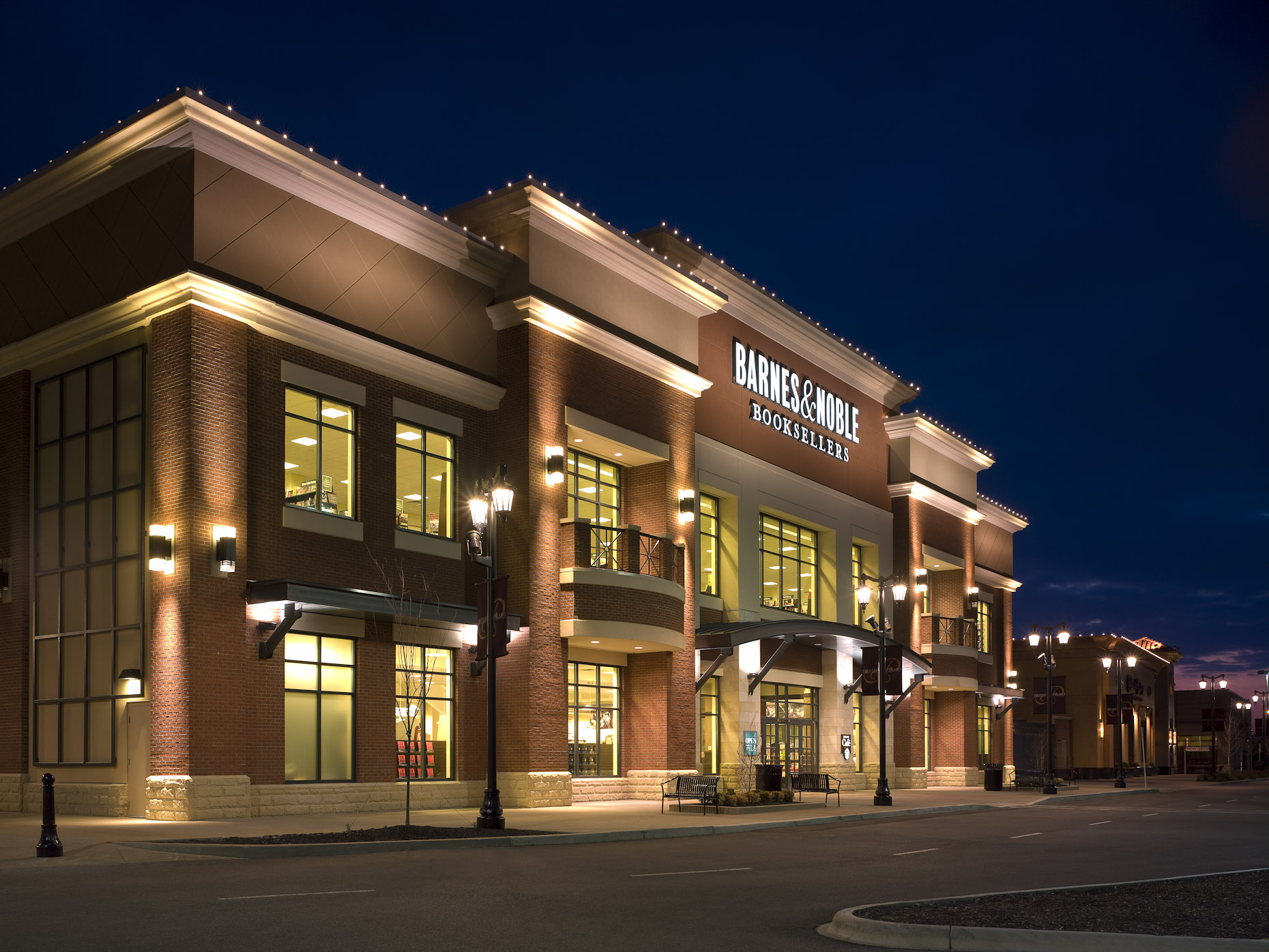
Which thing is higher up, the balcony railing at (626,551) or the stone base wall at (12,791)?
the balcony railing at (626,551)

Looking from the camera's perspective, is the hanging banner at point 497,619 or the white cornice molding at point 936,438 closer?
the hanging banner at point 497,619

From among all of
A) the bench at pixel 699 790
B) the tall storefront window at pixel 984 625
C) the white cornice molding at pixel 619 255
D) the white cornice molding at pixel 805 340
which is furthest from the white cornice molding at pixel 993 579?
the bench at pixel 699 790

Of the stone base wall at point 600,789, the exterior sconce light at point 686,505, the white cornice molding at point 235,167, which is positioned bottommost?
the stone base wall at point 600,789

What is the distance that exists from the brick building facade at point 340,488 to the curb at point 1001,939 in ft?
48.3

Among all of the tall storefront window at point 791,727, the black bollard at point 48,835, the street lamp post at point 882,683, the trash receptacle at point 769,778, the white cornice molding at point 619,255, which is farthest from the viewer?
the tall storefront window at point 791,727

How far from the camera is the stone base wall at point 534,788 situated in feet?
96.1

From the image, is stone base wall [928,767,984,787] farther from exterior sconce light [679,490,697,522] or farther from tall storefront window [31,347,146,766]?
tall storefront window [31,347,146,766]

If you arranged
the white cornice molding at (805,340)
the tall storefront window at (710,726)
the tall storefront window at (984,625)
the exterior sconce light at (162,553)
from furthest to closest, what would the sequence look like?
the tall storefront window at (984,625) → the white cornice molding at (805,340) → the tall storefront window at (710,726) → the exterior sconce light at (162,553)

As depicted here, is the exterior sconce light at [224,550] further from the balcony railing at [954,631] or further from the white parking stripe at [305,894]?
the balcony railing at [954,631]

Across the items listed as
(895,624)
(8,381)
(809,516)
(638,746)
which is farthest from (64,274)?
(895,624)

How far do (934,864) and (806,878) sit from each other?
2.64 m

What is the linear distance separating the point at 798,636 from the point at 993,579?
25642mm

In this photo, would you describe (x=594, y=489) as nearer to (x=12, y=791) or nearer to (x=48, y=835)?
(x=12, y=791)

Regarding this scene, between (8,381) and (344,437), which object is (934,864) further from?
(8,381)
